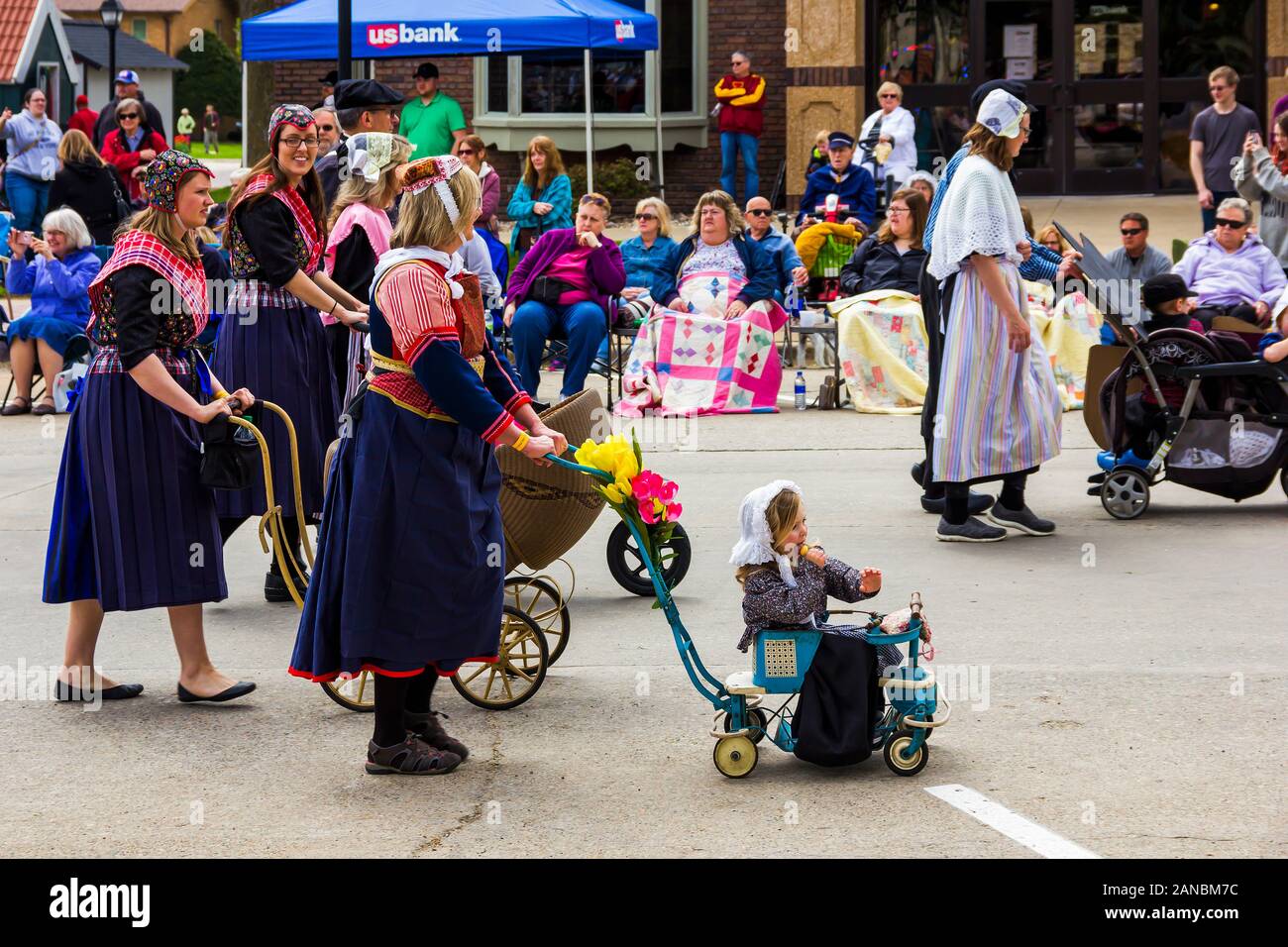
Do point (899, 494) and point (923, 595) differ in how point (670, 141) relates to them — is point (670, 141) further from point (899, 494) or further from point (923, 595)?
point (923, 595)

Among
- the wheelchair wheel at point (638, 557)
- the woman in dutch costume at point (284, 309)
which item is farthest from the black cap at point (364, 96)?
the wheelchair wheel at point (638, 557)

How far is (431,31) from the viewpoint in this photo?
52.5 feet

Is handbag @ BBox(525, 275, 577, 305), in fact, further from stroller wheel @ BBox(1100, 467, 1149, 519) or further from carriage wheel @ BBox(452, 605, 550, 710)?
carriage wheel @ BBox(452, 605, 550, 710)

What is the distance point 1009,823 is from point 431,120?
1392 cm

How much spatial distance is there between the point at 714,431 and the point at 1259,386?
4076 millimetres

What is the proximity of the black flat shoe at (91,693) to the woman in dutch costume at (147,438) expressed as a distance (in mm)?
331

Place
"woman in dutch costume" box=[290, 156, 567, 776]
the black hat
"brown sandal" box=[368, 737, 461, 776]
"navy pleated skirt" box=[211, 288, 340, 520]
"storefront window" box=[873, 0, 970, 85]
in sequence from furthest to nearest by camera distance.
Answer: "storefront window" box=[873, 0, 970, 85] < the black hat < "navy pleated skirt" box=[211, 288, 340, 520] < "brown sandal" box=[368, 737, 461, 776] < "woman in dutch costume" box=[290, 156, 567, 776]

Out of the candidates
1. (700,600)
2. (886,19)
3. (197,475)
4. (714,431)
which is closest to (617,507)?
(197,475)

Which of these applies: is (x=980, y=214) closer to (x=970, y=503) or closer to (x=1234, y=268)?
(x=970, y=503)

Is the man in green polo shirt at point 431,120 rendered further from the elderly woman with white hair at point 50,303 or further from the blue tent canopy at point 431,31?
the elderly woman with white hair at point 50,303

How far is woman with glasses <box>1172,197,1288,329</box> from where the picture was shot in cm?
1102

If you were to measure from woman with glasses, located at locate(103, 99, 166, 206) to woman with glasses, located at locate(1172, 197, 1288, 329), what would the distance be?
11.7 m

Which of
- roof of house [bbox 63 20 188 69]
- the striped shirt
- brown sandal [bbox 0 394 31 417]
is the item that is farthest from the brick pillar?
roof of house [bbox 63 20 188 69]

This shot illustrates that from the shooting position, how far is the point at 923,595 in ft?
24.7
